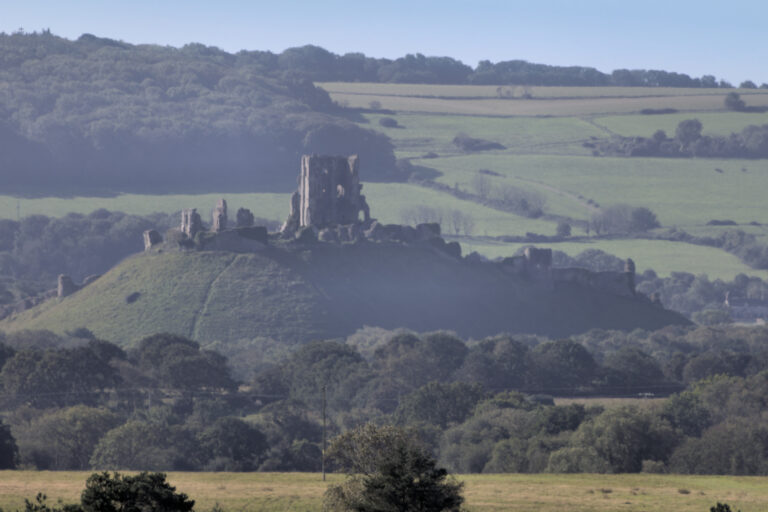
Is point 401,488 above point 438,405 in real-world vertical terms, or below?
above

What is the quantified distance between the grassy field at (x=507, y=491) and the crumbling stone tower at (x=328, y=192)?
95.6 m

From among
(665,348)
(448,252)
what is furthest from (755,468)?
(448,252)

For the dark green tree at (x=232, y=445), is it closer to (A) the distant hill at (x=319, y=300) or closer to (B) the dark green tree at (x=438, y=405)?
(B) the dark green tree at (x=438, y=405)

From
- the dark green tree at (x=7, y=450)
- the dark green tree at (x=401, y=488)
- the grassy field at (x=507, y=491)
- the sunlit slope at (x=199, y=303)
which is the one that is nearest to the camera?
the dark green tree at (x=401, y=488)

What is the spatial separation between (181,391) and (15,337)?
27302 millimetres

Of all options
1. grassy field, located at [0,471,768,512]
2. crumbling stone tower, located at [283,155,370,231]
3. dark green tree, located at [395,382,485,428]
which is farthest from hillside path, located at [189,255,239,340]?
grassy field, located at [0,471,768,512]

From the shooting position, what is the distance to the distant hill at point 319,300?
152 m

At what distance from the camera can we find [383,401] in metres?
124

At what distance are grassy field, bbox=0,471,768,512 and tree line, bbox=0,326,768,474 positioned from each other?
12942 millimetres

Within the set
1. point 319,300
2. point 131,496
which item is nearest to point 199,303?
point 319,300

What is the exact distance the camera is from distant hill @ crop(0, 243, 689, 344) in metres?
152

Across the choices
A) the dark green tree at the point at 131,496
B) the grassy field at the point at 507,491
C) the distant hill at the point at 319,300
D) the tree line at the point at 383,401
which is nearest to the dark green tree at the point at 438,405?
the tree line at the point at 383,401

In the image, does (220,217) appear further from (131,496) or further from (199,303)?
(131,496)

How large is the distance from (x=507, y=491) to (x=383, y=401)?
190 ft
